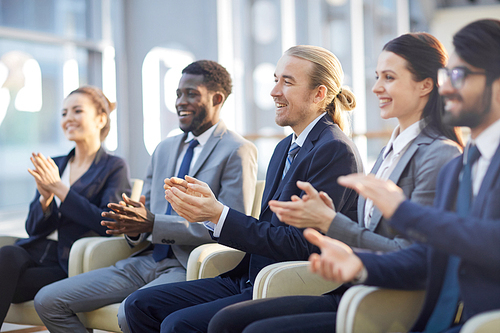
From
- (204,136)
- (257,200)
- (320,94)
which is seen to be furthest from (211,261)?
(320,94)

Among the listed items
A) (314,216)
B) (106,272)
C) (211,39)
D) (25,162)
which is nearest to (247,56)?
(211,39)

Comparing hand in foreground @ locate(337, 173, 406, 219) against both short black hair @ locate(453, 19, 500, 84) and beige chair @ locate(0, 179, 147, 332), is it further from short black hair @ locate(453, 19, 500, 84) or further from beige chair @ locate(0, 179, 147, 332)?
beige chair @ locate(0, 179, 147, 332)

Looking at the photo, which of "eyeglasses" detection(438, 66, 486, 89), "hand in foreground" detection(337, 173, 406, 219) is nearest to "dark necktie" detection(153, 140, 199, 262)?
"hand in foreground" detection(337, 173, 406, 219)

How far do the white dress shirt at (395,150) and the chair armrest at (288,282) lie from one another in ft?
0.90

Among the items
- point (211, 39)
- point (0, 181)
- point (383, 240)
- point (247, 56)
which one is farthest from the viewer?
point (247, 56)

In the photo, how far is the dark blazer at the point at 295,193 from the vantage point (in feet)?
5.51

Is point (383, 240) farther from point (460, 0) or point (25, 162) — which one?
point (460, 0)

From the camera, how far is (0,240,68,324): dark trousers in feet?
7.34

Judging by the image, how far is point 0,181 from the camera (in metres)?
4.78

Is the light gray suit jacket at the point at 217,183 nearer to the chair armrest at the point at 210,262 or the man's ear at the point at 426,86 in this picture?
the chair armrest at the point at 210,262

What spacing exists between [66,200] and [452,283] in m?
1.88

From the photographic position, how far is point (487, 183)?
110cm

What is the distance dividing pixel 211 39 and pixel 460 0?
24.3ft

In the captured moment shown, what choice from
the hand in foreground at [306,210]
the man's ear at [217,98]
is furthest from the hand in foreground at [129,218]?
the hand in foreground at [306,210]
